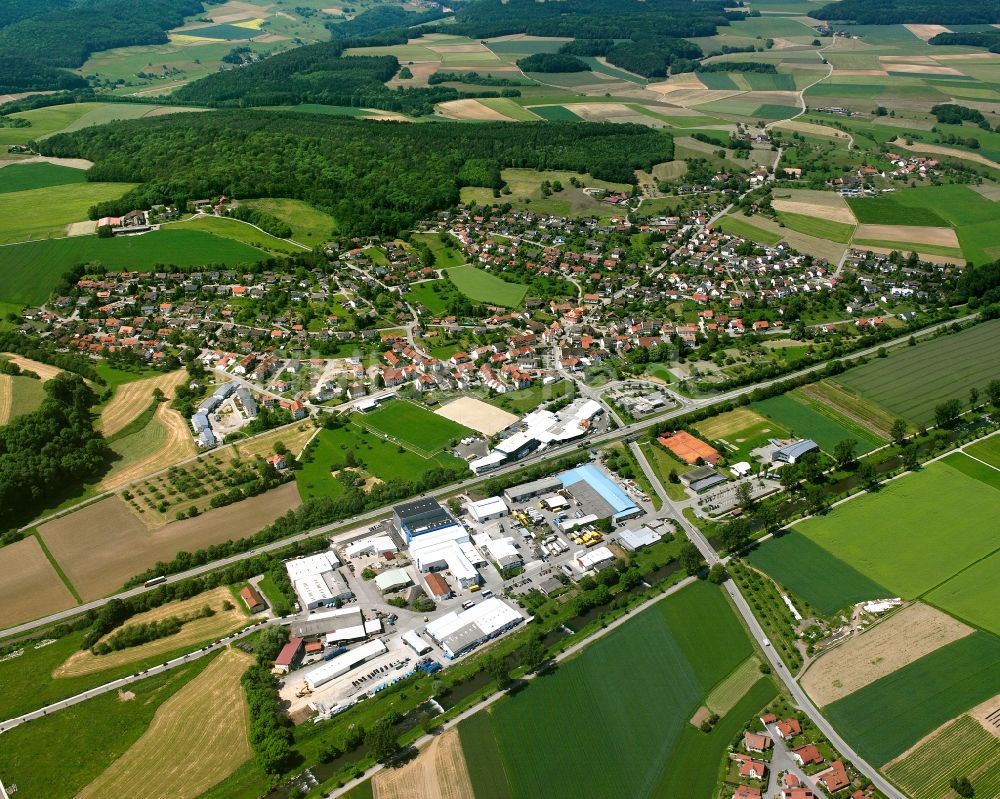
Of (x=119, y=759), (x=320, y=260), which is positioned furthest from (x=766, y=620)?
(x=320, y=260)

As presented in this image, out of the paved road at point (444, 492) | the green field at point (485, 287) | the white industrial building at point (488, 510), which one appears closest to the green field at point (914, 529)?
the paved road at point (444, 492)

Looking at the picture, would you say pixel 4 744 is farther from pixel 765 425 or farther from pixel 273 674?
pixel 765 425

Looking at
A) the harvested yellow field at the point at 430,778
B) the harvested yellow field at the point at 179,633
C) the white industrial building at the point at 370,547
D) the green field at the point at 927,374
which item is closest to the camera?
the harvested yellow field at the point at 430,778

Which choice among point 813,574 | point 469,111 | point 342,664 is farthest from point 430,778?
point 469,111

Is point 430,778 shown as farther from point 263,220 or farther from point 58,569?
point 263,220

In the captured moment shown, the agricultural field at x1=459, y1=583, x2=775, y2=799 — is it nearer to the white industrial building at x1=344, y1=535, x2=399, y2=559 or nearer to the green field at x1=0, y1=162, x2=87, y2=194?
the white industrial building at x1=344, y1=535, x2=399, y2=559

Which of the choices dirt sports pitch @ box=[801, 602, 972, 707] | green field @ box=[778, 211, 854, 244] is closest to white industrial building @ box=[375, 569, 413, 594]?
dirt sports pitch @ box=[801, 602, 972, 707]

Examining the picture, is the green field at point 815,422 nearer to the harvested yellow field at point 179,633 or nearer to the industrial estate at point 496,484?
the industrial estate at point 496,484
